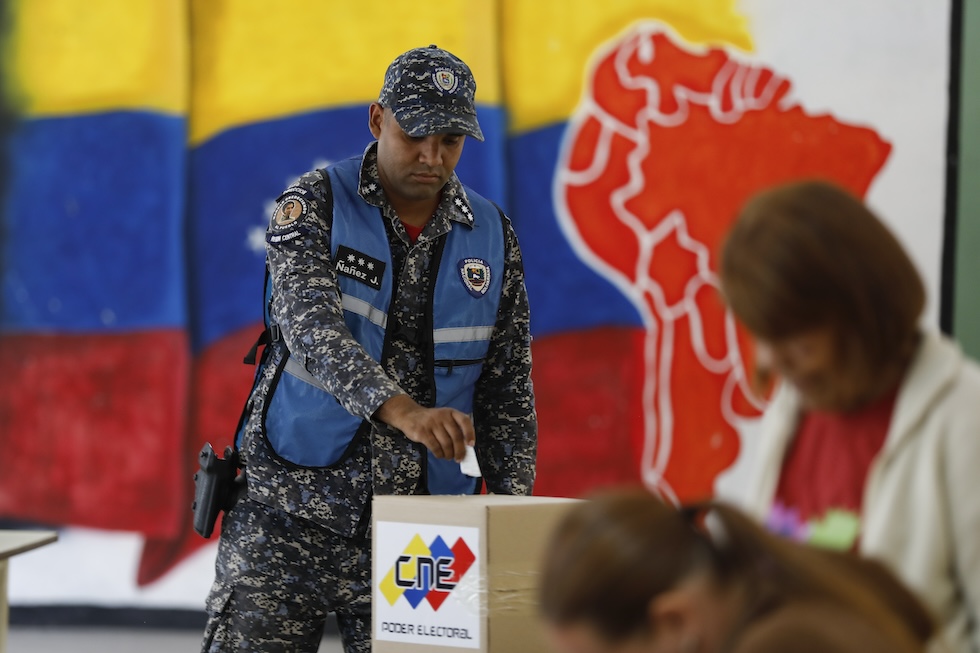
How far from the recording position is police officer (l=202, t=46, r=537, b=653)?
192 centimetres

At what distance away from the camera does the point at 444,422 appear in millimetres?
1706

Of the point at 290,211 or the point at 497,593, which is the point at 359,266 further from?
the point at 497,593

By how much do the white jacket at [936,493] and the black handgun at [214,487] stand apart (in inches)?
48.9

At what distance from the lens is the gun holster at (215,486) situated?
200 cm

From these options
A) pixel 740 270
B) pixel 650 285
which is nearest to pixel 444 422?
pixel 740 270

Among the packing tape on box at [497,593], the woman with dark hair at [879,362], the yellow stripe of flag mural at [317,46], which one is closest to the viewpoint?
the woman with dark hair at [879,362]

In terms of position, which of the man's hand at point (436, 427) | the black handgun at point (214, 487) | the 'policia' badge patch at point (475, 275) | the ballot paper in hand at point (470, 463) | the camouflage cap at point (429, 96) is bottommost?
the black handgun at point (214, 487)

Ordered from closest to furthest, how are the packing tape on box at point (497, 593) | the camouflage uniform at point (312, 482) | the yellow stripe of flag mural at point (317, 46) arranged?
1. the packing tape on box at point (497, 593)
2. the camouflage uniform at point (312, 482)
3. the yellow stripe of flag mural at point (317, 46)

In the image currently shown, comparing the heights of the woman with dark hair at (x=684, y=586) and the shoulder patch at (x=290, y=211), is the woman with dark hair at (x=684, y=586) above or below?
below

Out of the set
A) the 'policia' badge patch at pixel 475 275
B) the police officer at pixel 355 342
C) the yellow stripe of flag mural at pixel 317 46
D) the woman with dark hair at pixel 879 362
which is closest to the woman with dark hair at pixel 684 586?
the woman with dark hair at pixel 879 362

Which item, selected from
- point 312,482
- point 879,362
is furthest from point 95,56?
point 879,362

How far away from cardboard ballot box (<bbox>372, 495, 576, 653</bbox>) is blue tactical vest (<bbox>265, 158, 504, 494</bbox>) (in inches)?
10.6

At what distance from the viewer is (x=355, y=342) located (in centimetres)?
184

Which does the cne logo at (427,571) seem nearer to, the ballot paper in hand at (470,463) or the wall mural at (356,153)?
the ballot paper in hand at (470,463)
